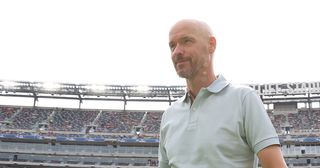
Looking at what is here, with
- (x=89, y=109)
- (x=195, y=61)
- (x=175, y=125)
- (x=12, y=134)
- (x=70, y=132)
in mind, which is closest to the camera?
(x=195, y=61)

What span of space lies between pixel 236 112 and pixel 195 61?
495 mm

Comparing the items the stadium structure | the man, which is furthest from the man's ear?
the stadium structure

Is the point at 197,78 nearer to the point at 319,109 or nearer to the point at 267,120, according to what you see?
the point at 267,120

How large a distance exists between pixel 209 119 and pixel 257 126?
0.38 meters

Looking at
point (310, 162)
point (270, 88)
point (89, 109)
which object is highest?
point (270, 88)

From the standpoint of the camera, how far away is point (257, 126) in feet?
8.22

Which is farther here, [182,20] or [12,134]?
[12,134]

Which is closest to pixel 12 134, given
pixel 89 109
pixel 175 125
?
pixel 89 109

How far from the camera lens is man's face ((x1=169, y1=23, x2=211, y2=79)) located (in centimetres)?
277

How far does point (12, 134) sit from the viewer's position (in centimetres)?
6106

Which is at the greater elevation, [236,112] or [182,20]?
[182,20]

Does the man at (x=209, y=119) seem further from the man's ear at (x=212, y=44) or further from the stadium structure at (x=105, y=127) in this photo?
the stadium structure at (x=105, y=127)

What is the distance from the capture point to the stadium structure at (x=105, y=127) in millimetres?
60219

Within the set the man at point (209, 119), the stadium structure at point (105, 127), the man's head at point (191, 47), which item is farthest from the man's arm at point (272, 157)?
the stadium structure at point (105, 127)
